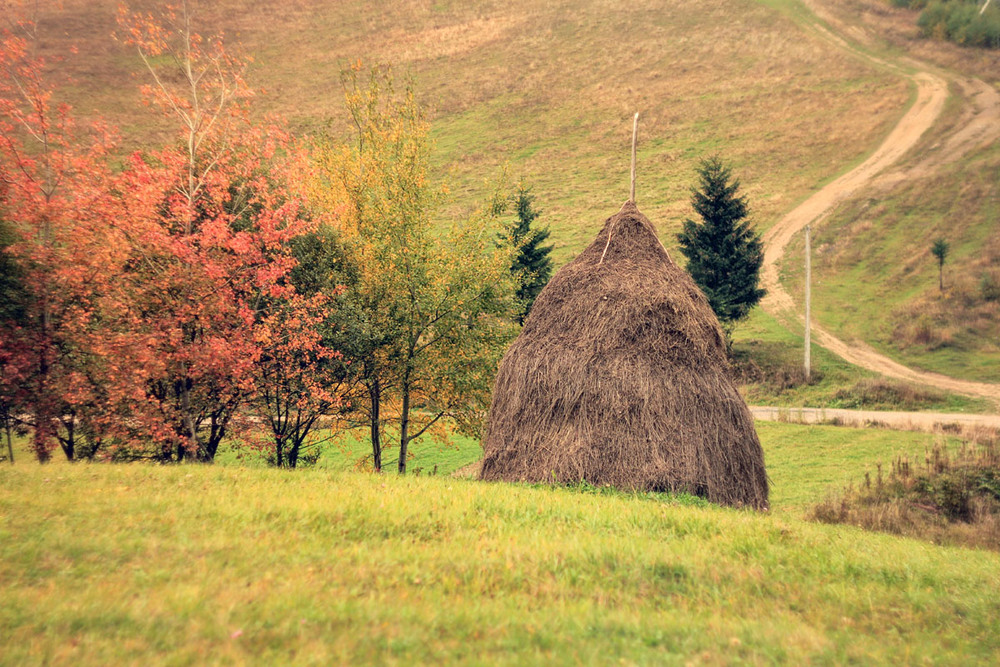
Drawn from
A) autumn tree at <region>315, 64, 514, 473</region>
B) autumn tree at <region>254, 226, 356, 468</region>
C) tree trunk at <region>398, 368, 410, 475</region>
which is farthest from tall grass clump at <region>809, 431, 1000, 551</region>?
autumn tree at <region>254, 226, 356, 468</region>

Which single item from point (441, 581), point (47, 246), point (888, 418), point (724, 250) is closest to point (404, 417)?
point (47, 246)

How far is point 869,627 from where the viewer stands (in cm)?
580

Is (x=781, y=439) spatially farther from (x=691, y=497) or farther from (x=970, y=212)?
(x=970, y=212)

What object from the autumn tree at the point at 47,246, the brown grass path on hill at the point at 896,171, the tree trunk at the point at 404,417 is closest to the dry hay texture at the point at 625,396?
the tree trunk at the point at 404,417

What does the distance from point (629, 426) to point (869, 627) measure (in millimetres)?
6853

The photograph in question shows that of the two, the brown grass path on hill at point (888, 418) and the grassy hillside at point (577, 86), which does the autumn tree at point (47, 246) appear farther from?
the grassy hillside at point (577, 86)

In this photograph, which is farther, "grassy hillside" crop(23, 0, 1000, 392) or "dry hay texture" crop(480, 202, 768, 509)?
"grassy hillside" crop(23, 0, 1000, 392)

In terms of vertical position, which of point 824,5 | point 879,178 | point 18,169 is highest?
point 824,5

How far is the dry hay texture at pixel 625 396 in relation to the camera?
40.7 feet

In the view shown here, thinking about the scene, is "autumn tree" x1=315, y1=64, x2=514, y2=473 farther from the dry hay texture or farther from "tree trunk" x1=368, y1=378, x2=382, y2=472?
the dry hay texture

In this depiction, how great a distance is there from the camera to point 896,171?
56844 mm

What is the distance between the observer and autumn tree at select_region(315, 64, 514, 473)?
61.9 ft

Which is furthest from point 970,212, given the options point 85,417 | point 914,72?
point 85,417

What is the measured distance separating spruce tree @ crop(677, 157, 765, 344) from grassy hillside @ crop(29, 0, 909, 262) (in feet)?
42.9
